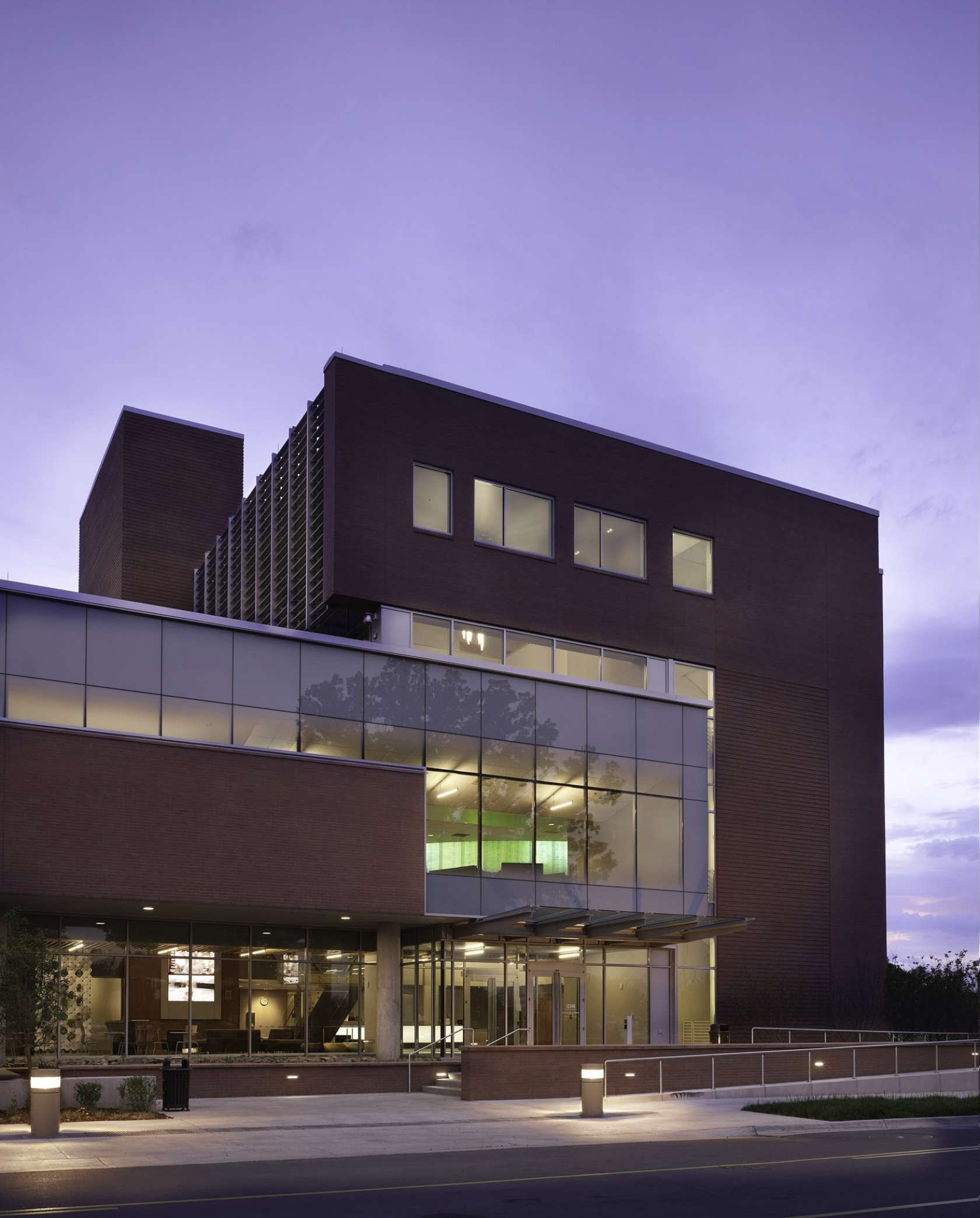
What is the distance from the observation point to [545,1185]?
16.4 metres

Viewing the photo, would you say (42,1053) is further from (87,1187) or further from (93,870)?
(87,1187)

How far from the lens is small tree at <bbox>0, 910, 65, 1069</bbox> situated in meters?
24.2

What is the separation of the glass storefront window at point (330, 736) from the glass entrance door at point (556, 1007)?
25.3 ft

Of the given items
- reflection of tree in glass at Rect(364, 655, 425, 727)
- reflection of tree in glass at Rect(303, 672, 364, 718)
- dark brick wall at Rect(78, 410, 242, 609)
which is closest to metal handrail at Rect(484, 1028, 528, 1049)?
reflection of tree in glass at Rect(364, 655, 425, 727)

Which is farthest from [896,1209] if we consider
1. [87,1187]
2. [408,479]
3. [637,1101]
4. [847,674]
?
[847,674]

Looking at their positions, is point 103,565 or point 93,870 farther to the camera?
point 103,565

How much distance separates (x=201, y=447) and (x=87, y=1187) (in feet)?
118

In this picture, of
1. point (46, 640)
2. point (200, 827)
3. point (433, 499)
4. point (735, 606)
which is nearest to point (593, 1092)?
point (200, 827)

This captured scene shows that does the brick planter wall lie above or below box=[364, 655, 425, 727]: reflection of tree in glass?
below

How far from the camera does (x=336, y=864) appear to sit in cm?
3100

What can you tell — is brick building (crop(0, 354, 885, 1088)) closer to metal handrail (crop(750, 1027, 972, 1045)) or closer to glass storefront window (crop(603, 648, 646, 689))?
glass storefront window (crop(603, 648, 646, 689))

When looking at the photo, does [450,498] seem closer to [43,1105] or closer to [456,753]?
[456,753]

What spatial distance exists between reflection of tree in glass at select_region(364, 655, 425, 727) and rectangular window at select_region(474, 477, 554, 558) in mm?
5390

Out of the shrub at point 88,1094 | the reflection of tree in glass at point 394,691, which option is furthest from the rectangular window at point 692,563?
the shrub at point 88,1094
